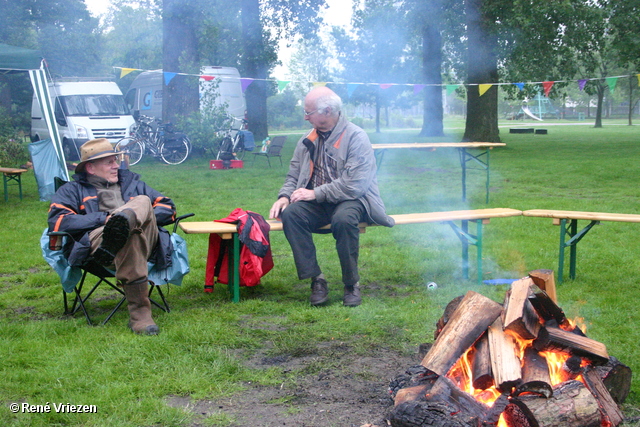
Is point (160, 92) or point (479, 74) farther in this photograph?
point (160, 92)

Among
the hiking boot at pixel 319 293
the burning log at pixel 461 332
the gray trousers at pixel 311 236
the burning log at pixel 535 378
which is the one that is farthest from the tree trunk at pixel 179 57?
the burning log at pixel 535 378

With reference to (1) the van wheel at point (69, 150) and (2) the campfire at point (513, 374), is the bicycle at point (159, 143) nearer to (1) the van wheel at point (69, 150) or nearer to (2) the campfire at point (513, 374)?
(1) the van wheel at point (69, 150)

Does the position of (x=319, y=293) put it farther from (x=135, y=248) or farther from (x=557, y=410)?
(x=557, y=410)

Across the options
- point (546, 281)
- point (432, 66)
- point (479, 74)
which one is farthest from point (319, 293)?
point (432, 66)

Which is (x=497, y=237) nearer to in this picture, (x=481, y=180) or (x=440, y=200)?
(x=440, y=200)

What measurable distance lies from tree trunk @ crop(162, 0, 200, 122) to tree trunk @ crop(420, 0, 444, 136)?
5603 millimetres

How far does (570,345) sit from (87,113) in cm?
1450

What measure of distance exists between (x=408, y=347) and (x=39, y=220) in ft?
18.6

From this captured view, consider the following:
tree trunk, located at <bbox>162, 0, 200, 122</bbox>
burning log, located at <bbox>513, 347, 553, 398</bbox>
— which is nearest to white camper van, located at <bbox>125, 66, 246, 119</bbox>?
tree trunk, located at <bbox>162, 0, 200, 122</bbox>

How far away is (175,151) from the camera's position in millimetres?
14531

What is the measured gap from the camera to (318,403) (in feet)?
8.86

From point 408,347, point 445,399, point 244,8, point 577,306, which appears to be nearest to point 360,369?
point 408,347

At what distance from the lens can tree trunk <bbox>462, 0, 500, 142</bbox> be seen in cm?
1606

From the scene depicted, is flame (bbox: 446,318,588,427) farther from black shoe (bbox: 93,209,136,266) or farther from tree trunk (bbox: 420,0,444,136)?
tree trunk (bbox: 420,0,444,136)
